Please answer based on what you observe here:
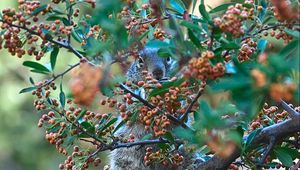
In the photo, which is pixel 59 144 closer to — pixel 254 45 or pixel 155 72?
pixel 254 45

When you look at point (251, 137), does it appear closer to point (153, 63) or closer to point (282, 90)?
point (282, 90)

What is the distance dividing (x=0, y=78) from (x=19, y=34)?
5068mm

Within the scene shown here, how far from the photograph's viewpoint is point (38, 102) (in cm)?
170

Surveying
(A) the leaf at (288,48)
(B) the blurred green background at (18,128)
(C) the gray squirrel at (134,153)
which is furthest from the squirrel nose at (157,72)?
(B) the blurred green background at (18,128)

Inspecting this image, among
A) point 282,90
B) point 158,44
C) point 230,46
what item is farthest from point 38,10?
point 282,90

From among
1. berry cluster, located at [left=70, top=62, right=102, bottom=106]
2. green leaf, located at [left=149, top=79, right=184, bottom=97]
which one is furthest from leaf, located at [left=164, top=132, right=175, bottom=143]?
berry cluster, located at [left=70, top=62, right=102, bottom=106]

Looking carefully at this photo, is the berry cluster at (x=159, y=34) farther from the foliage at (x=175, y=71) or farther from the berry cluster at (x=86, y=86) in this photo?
the berry cluster at (x=86, y=86)

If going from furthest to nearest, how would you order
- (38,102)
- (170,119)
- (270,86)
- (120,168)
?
(120,168), (38,102), (170,119), (270,86)

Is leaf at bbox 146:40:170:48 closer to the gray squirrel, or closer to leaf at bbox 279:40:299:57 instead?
leaf at bbox 279:40:299:57

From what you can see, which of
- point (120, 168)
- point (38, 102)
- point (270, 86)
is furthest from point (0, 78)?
point (270, 86)

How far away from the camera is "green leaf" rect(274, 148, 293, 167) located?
5.51ft

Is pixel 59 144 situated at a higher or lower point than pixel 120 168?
higher

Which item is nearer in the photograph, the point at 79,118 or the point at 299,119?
the point at 299,119

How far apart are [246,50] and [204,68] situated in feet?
1.15
